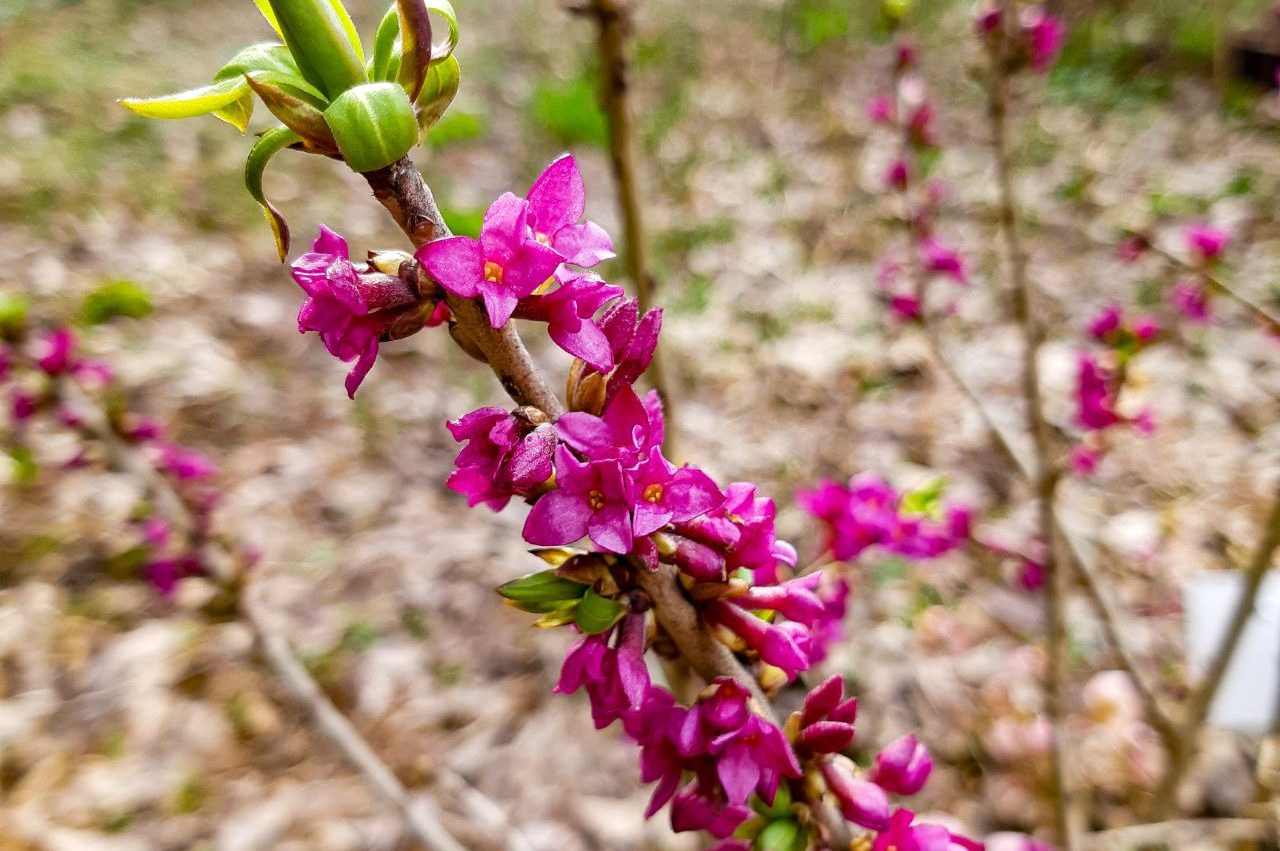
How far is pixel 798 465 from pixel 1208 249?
199 centimetres

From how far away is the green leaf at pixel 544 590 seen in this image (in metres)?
0.80

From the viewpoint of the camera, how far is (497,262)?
699 millimetres

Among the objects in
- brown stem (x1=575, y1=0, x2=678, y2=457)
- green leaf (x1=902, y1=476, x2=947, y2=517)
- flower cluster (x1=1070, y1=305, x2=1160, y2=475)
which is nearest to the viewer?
brown stem (x1=575, y1=0, x2=678, y2=457)

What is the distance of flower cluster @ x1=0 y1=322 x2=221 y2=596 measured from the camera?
6.08 ft

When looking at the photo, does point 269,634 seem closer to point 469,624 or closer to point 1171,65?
point 469,624

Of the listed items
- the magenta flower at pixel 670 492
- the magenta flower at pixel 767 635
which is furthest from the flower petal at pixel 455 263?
the magenta flower at pixel 767 635

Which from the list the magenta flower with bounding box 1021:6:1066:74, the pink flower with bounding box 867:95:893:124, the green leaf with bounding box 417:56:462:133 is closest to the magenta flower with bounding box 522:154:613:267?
the green leaf with bounding box 417:56:462:133

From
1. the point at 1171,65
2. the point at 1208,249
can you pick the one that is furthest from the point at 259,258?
the point at 1171,65

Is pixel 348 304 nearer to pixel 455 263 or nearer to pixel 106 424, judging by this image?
pixel 455 263

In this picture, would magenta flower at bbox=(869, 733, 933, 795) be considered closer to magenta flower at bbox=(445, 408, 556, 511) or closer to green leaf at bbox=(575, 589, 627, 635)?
green leaf at bbox=(575, 589, 627, 635)

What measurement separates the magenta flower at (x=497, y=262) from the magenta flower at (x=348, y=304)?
2.0 inches

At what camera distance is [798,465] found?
4.10 meters

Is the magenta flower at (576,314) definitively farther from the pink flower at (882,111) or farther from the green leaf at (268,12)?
the pink flower at (882,111)

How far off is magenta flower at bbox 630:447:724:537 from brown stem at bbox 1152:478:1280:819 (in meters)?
1.77
